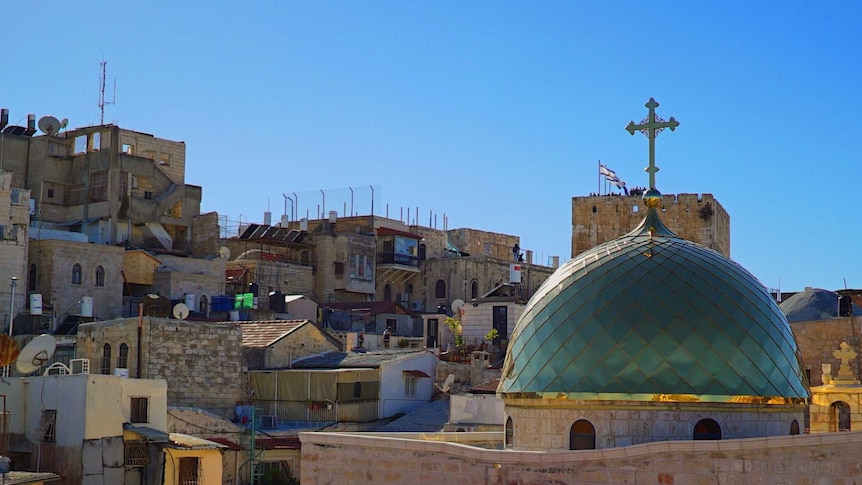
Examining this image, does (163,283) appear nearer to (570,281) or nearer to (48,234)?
(48,234)

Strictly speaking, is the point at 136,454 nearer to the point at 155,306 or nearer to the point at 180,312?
the point at 180,312

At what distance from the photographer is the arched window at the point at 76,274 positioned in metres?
36.3

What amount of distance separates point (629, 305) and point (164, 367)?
579 inches

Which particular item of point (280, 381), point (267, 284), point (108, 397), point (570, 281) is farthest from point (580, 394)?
point (267, 284)

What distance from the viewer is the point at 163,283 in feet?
127

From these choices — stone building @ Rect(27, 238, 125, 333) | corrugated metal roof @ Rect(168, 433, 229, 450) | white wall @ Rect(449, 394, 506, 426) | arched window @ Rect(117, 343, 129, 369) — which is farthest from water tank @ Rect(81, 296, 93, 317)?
white wall @ Rect(449, 394, 506, 426)

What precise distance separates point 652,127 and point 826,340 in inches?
464

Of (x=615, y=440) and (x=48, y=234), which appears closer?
(x=615, y=440)

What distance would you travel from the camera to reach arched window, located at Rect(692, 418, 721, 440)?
14091mm

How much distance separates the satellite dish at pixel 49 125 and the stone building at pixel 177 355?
16.6 m

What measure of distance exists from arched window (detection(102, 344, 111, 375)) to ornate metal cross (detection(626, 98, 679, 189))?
14060 millimetres

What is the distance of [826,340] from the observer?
26.7m

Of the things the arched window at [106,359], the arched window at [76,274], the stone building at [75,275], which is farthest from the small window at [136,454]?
the arched window at [76,274]

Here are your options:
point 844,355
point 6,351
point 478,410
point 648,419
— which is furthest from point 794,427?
point 6,351
